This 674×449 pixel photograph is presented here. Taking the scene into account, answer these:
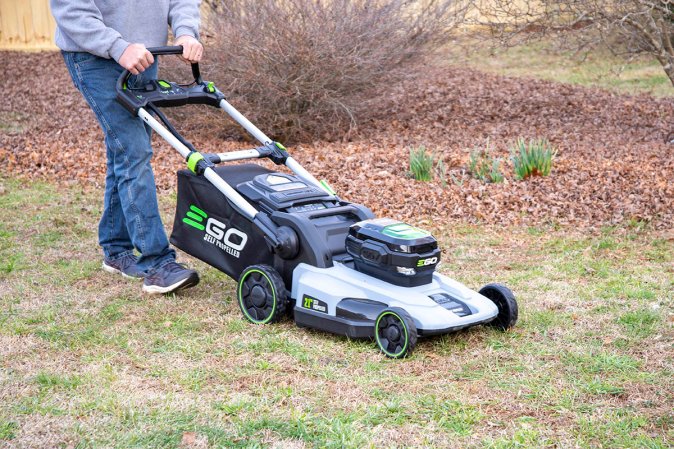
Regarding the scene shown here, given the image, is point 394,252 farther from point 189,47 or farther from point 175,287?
point 189,47

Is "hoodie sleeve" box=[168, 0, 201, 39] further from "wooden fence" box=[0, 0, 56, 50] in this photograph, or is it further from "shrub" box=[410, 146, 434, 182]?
"wooden fence" box=[0, 0, 56, 50]

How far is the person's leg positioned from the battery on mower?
126 cm

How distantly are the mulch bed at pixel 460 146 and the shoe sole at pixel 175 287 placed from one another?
216cm

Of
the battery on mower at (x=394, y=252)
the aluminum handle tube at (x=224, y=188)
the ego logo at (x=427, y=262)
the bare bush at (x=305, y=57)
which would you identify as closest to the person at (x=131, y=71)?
the aluminum handle tube at (x=224, y=188)

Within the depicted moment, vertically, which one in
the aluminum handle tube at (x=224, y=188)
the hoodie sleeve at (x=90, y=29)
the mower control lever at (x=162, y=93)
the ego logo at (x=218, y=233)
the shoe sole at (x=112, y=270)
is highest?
the hoodie sleeve at (x=90, y=29)

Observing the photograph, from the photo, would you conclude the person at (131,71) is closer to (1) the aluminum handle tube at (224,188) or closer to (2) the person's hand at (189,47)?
(2) the person's hand at (189,47)

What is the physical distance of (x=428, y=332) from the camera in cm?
366

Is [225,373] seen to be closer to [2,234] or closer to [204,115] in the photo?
[2,234]

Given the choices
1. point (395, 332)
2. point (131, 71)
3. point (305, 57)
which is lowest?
point (395, 332)

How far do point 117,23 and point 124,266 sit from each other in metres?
1.33

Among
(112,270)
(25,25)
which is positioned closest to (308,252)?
(112,270)

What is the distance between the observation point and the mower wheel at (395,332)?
360 cm

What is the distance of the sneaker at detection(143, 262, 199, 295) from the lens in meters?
4.53

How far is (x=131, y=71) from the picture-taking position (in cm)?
426
